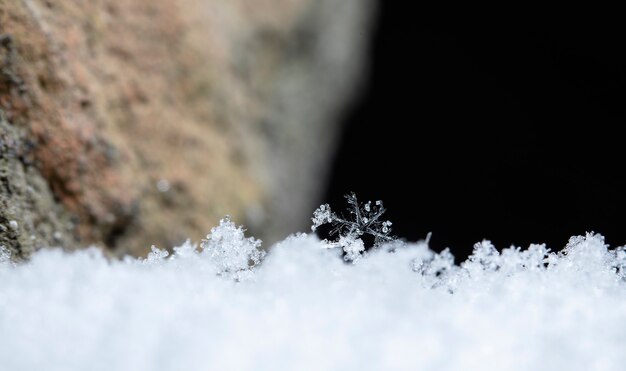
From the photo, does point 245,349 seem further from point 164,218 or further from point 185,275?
point 164,218

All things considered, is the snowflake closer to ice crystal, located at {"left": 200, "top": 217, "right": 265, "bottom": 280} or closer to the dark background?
ice crystal, located at {"left": 200, "top": 217, "right": 265, "bottom": 280}

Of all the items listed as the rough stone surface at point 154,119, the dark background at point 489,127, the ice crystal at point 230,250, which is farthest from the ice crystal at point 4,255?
the dark background at point 489,127

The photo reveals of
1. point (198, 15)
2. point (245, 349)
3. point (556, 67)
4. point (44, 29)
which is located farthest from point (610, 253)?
point (556, 67)

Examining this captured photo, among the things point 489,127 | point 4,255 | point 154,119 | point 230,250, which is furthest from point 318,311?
point 489,127

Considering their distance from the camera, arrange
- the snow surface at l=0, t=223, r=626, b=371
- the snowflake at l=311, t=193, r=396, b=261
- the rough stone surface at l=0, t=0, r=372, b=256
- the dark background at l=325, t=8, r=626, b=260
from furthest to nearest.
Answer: the dark background at l=325, t=8, r=626, b=260
the rough stone surface at l=0, t=0, r=372, b=256
the snowflake at l=311, t=193, r=396, b=261
the snow surface at l=0, t=223, r=626, b=371

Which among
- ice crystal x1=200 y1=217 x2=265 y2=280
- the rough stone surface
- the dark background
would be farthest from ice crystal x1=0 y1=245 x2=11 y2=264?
the dark background

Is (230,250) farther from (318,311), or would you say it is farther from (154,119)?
(154,119)
